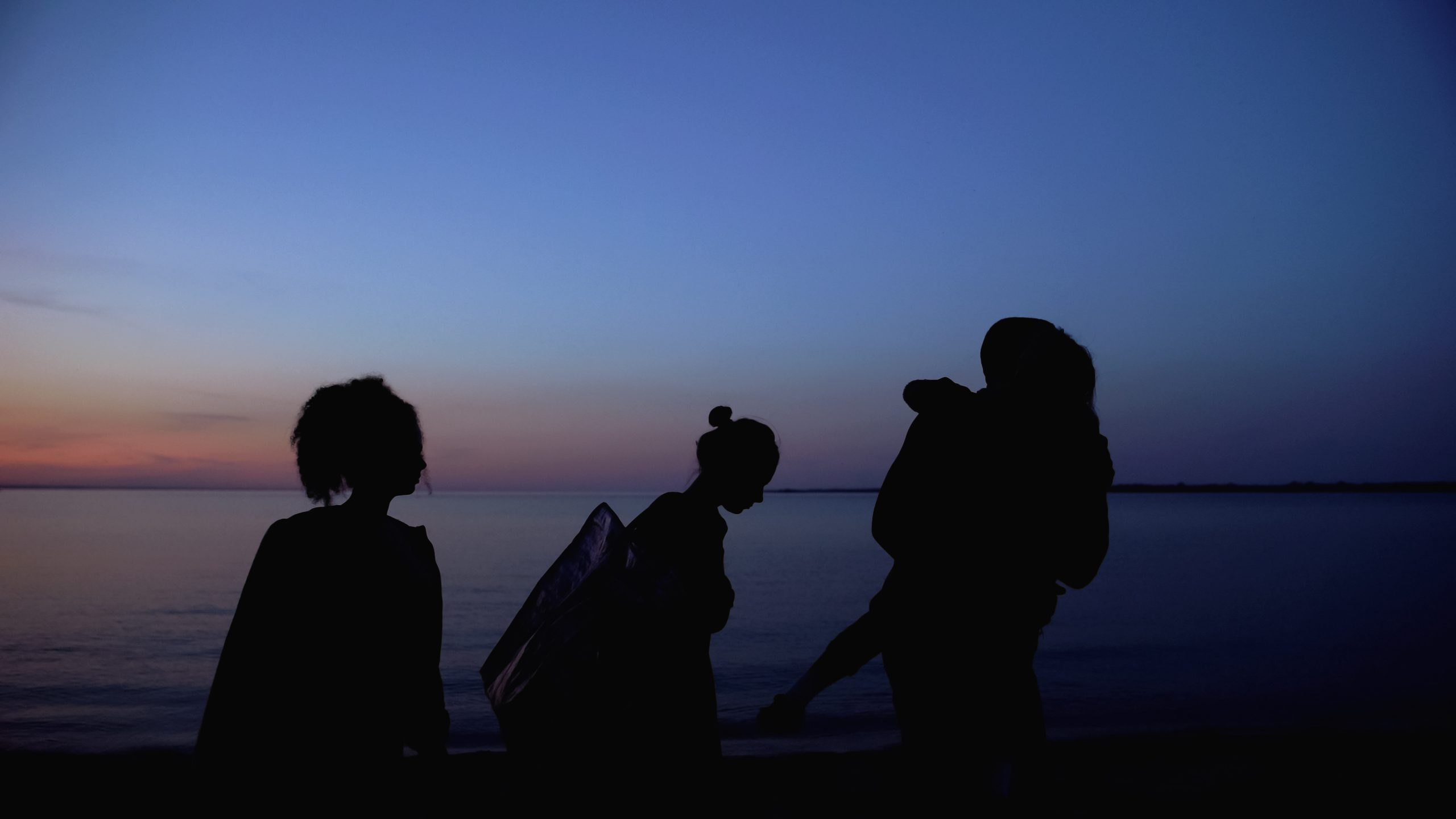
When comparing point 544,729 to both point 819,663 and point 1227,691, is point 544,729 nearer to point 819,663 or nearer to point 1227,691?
point 819,663

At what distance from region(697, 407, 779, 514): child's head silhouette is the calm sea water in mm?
6465

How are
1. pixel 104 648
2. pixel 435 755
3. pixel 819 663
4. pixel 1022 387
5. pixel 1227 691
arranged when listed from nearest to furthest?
1. pixel 435 755
2. pixel 1022 387
3. pixel 819 663
4. pixel 1227 691
5. pixel 104 648

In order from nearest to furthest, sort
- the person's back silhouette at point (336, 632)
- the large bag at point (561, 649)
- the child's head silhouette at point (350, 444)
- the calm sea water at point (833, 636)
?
1. the person's back silhouette at point (336, 632)
2. the child's head silhouette at point (350, 444)
3. the large bag at point (561, 649)
4. the calm sea water at point (833, 636)

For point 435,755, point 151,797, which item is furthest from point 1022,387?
point 151,797

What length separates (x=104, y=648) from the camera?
15.1 meters

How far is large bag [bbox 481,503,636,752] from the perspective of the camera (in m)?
2.16

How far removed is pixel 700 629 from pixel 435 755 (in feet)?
2.49

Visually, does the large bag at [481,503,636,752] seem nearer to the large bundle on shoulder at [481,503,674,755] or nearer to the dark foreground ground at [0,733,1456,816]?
the large bundle on shoulder at [481,503,674,755]

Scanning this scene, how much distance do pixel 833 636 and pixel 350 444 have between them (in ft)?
62.2

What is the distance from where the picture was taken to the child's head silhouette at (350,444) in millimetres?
2037

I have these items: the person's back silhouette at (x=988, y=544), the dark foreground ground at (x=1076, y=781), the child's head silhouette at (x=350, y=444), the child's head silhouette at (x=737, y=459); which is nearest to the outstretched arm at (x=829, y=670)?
the person's back silhouette at (x=988, y=544)

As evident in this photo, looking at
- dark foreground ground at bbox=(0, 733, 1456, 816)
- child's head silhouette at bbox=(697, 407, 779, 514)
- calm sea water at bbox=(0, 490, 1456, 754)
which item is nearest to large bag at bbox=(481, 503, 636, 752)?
child's head silhouette at bbox=(697, 407, 779, 514)

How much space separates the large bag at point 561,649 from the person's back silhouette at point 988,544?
664 mm

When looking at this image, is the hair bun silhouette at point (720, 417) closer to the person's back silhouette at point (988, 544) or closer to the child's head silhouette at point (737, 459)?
the child's head silhouette at point (737, 459)
